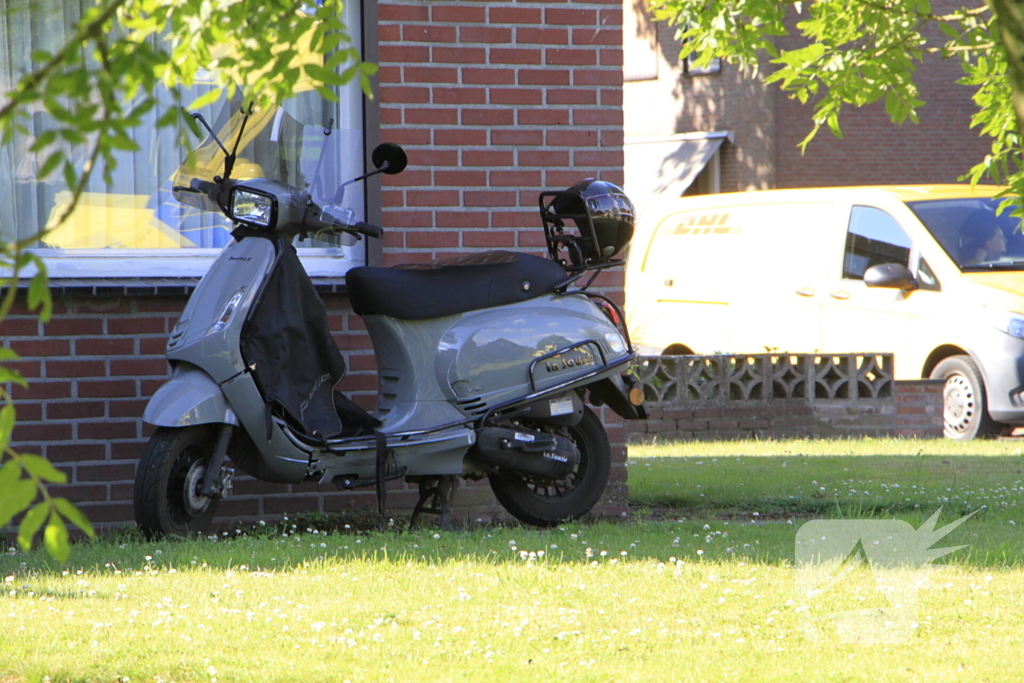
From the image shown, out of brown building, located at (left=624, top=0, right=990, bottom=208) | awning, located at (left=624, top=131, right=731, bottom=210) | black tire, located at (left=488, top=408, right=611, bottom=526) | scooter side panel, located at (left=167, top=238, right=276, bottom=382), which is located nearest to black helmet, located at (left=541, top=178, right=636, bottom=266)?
black tire, located at (left=488, top=408, right=611, bottom=526)

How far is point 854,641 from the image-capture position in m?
3.59

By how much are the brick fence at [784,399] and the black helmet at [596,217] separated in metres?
5.31

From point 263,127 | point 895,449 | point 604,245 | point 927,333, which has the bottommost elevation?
point 895,449

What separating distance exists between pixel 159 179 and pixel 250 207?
1169 mm

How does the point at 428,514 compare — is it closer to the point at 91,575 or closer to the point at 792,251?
the point at 91,575

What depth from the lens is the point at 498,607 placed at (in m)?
3.99

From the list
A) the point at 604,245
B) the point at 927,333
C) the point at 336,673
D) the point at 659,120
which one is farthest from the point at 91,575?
the point at 659,120

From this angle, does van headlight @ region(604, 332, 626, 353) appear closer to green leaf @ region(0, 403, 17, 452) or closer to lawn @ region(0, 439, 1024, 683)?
lawn @ region(0, 439, 1024, 683)

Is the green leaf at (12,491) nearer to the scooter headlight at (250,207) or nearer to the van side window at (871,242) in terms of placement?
the scooter headlight at (250,207)

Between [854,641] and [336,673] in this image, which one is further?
[854,641]

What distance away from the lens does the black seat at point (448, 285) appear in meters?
5.57

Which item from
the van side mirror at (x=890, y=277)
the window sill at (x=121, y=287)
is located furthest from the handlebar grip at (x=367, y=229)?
the van side mirror at (x=890, y=277)

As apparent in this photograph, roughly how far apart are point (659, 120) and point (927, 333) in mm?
Answer: 12312

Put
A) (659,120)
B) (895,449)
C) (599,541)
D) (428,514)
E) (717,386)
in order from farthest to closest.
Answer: (659,120)
(717,386)
(895,449)
(428,514)
(599,541)
